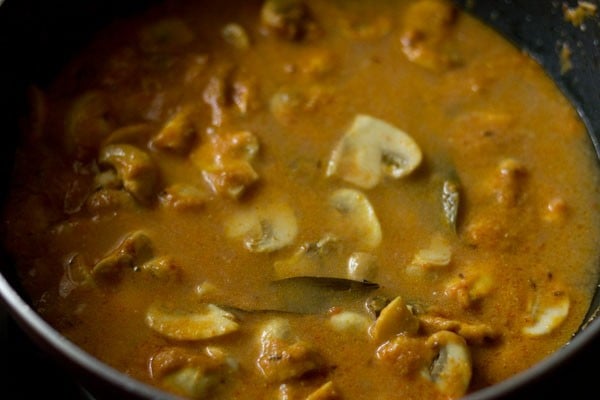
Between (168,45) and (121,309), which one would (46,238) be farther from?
(168,45)

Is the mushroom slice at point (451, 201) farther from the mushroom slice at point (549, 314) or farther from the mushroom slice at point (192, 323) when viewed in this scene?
the mushroom slice at point (192, 323)

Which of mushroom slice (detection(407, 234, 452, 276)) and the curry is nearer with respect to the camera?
the curry

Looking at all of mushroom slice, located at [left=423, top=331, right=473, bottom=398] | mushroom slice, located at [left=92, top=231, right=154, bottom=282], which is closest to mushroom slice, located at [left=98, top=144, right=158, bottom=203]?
mushroom slice, located at [left=92, top=231, right=154, bottom=282]

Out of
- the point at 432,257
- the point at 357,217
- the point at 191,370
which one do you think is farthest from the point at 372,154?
the point at 191,370

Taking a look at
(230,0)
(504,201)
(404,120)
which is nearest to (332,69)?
(404,120)

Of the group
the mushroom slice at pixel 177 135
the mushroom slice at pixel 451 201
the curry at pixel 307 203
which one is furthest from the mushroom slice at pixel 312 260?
the mushroom slice at pixel 177 135

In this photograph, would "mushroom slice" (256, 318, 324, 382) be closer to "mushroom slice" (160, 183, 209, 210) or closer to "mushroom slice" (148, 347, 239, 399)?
"mushroom slice" (148, 347, 239, 399)
